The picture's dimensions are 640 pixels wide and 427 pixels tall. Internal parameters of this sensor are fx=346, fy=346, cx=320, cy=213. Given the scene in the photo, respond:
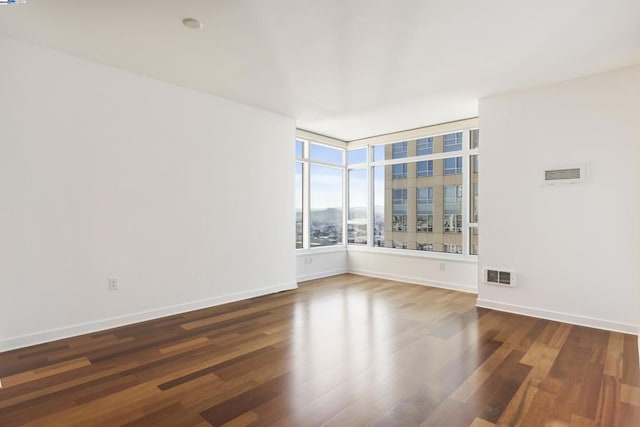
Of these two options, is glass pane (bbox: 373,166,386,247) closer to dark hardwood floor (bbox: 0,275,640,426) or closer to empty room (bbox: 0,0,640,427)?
empty room (bbox: 0,0,640,427)

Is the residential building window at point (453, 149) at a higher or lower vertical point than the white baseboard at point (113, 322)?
higher

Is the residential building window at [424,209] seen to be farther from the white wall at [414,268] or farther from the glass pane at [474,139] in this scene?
the glass pane at [474,139]

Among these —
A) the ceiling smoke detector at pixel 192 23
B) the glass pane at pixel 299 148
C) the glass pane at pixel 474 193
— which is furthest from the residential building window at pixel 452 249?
the ceiling smoke detector at pixel 192 23

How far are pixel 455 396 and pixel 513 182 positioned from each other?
2.92 meters

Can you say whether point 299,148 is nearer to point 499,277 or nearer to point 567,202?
point 499,277

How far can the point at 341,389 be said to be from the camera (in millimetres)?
2359

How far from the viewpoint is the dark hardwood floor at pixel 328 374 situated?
2.07 meters

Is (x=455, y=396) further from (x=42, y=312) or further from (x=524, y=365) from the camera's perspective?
(x=42, y=312)

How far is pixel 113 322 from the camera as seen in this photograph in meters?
3.58

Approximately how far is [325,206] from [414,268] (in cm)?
201

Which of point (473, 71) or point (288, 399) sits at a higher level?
point (473, 71)

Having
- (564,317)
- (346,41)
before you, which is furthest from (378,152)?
(564,317)

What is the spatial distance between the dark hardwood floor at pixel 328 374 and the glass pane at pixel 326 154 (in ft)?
10.9

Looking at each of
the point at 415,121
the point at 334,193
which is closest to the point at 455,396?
the point at 415,121
